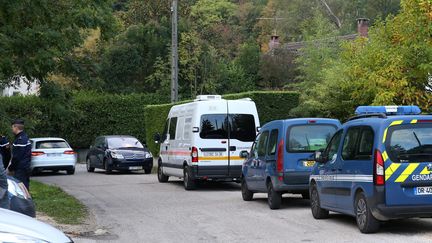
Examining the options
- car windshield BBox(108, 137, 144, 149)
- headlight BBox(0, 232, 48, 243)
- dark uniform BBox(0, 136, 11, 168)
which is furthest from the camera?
car windshield BBox(108, 137, 144, 149)

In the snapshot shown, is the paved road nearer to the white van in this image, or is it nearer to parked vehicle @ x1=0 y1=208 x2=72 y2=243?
the white van

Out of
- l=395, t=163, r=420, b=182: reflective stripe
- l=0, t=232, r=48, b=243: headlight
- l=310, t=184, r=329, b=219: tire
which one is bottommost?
l=310, t=184, r=329, b=219: tire

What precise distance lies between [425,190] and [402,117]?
1150 millimetres

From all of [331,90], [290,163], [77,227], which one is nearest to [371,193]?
[290,163]

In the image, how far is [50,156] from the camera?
3014cm

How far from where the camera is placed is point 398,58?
20016mm

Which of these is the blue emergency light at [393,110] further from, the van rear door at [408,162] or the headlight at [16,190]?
the headlight at [16,190]

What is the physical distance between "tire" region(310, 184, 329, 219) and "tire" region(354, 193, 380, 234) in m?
1.81

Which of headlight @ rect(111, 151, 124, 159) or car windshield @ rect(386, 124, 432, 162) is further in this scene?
headlight @ rect(111, 151, 124, 159)

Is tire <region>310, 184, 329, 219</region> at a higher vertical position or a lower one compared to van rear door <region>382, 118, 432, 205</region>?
lower

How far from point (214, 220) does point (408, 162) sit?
4.17m

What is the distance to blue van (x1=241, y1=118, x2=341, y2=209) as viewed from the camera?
51.0 feet

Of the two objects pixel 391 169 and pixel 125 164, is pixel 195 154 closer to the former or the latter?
pixel 125 164

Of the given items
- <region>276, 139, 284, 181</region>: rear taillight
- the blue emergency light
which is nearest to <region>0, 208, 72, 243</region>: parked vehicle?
the blue emergency light
